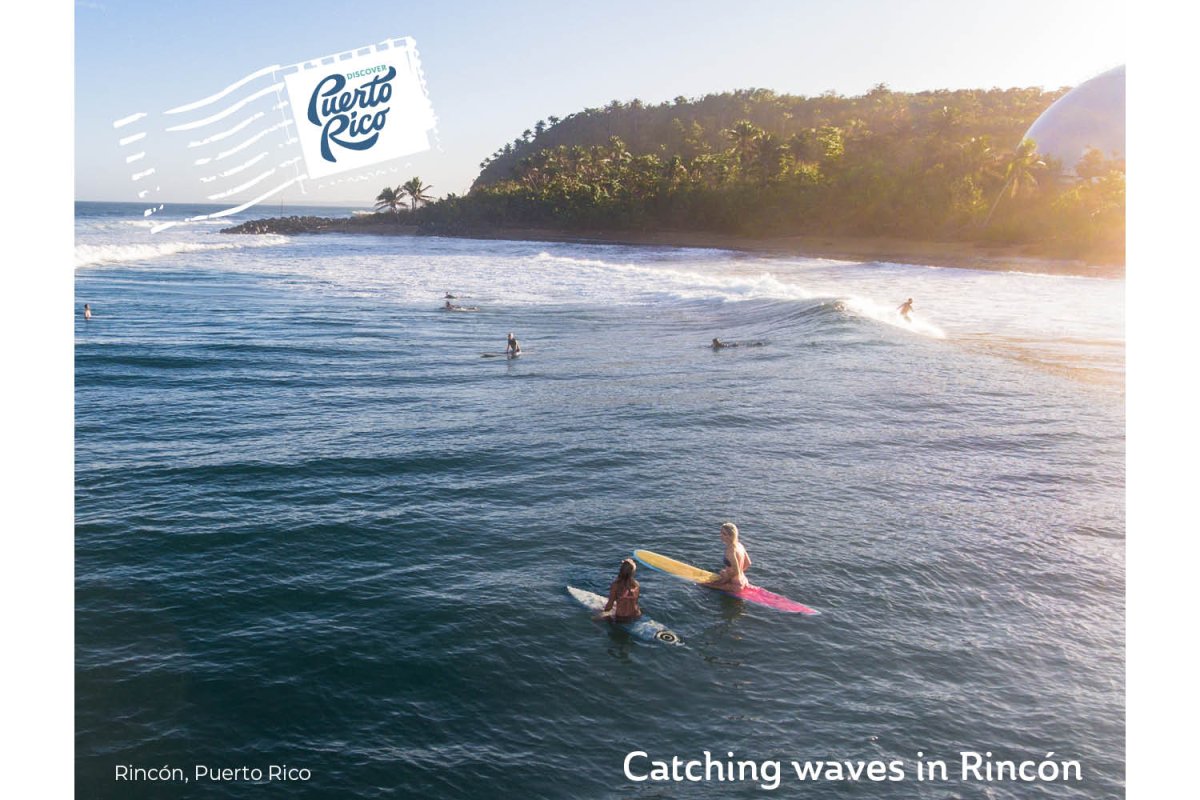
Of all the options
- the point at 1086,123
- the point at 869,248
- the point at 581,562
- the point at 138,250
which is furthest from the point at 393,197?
the point at 581,562

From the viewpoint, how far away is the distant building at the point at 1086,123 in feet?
Answer: 199

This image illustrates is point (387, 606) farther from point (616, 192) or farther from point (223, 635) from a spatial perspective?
point (616, 192)

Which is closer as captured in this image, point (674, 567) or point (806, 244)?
point (674, 567)

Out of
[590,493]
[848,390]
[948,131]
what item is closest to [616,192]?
[948,131]

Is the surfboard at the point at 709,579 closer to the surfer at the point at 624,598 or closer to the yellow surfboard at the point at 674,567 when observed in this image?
the yellow surfboard at the point at 674,567

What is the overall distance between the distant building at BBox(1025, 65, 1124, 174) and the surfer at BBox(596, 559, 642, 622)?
6305 cm

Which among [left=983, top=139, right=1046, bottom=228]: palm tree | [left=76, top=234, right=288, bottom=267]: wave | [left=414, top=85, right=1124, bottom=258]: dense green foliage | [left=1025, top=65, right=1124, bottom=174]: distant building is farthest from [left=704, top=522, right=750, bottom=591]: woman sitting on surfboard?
[left=1025, top=65, right=1124, bottom=174]: distant building

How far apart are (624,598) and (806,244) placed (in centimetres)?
6607

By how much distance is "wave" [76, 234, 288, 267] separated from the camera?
2194 inches

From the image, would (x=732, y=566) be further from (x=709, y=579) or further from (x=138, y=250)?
(x=138, y=250)

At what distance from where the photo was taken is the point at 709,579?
11969 millimetres

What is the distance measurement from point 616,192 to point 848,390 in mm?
79470

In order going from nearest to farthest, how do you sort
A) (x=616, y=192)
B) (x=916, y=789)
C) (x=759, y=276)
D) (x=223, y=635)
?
(x=916, y=789), (x=223, y=635), (x=759, y=276), (x=616, y=192)

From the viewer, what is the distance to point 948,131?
256 feet
